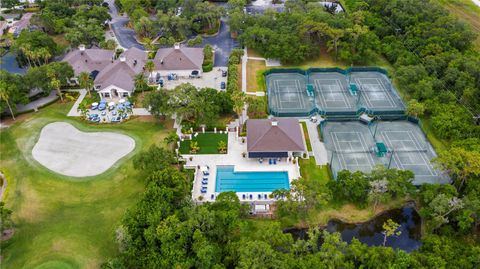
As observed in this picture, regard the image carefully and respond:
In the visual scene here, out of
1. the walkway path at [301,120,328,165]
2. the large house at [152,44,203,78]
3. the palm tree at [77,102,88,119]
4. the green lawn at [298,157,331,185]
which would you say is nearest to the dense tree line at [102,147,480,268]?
the green lawn at [298,157,331,185]

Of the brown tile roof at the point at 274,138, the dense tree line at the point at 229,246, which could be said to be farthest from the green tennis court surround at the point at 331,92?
the dense tree line at the point at 229,246

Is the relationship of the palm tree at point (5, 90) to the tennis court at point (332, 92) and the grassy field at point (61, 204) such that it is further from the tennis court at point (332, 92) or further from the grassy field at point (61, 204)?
the tennis court at point (332, 92)

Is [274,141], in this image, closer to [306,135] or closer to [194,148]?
[306,135]

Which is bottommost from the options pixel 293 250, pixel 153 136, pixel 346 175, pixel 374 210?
pixel 293 250

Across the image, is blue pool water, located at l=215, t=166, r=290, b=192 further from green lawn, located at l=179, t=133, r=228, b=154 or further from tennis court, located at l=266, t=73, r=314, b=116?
tennis court, located at l=266, t=73, r=314, b=116

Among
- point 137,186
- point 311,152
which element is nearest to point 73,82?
point 137,186

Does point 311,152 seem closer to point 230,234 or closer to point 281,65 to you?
point 230,234

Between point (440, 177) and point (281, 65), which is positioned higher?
point (281, 65)
